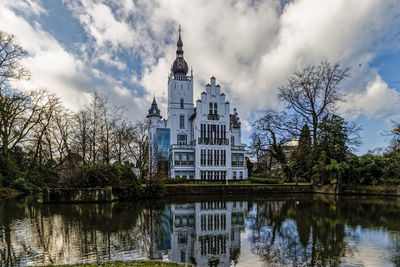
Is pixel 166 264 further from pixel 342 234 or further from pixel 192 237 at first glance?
pixel 342 234

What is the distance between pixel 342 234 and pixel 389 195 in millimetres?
23719

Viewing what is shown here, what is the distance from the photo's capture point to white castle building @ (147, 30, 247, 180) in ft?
155

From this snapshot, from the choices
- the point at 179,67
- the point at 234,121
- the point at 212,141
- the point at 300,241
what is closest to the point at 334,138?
the point at 212,141

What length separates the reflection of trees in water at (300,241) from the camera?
7309 mm

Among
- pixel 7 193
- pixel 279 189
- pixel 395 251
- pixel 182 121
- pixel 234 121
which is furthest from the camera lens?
pixel 234 121

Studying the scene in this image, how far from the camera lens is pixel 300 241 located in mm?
9148

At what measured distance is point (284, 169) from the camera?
45.6 metres

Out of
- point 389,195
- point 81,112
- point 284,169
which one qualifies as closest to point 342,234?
point 389,195

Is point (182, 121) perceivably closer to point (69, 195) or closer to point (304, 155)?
point (304, 155)

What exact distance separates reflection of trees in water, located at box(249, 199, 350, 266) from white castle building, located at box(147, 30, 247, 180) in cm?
3276

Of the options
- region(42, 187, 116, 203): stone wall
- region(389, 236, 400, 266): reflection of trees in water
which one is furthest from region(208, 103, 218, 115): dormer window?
region(389, 236, 400, 266): reflection of trees in water

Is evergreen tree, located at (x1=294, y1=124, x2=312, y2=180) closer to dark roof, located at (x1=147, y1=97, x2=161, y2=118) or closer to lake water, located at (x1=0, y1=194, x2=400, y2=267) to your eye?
lake water, located at (x1=0, y1=194, x2=400, y2=267)

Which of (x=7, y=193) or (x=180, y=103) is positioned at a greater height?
(x=180, y=103)

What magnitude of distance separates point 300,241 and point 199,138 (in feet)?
125
